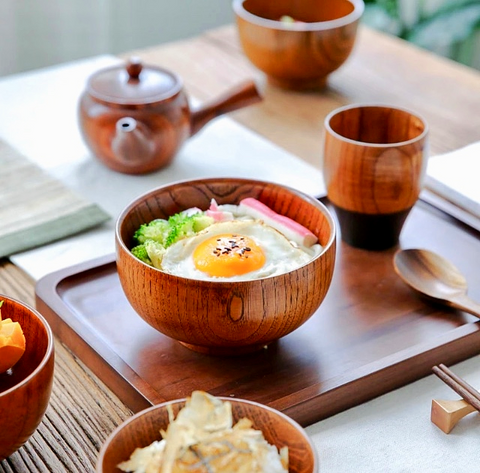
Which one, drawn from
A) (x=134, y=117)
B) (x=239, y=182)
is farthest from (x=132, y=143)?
(x=239, y=182)

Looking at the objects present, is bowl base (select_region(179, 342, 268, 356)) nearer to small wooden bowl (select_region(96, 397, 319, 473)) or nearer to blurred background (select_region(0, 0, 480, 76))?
small wooden bowl (select_region(96, 397, 319, 473))

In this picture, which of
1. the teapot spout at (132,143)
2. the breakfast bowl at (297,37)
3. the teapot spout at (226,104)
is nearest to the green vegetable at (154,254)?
the teapot spout at (132,143)

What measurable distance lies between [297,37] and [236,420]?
3.81 feet

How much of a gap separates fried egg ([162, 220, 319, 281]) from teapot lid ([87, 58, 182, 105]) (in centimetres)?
50

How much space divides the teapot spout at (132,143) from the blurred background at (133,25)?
164 cm

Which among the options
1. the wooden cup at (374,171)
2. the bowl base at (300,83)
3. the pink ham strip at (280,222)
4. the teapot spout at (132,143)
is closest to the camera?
the pink ham strip at (280,222)

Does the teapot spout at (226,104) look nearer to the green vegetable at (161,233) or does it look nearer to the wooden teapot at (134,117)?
the wooden teapot at (134,117)

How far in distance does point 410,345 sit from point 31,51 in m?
2.40

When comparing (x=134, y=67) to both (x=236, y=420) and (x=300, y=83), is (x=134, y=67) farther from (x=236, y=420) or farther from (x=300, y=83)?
(x=236, y=420)

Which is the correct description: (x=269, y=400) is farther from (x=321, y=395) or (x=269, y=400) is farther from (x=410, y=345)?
(x=410, y=345)

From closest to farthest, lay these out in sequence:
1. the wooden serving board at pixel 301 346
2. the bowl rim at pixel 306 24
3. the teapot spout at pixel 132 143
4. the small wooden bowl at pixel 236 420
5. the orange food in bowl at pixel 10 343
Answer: the small wooden bowl at pixel 236 420, the orange food in bowl at pixel 10 343, the wooden serving board at pixel 301 346, the teapot spout at pixel 132 143, the bowl rim at pixel 306 24

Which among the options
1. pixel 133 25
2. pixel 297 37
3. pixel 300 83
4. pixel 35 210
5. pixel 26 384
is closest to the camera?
pixel 26 384

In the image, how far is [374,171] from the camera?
1.29 m

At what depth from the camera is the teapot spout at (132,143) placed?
154 centimetres
